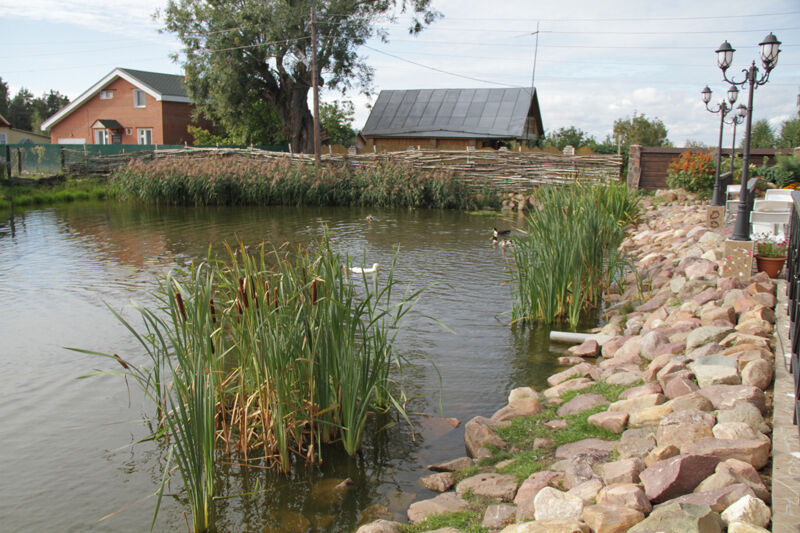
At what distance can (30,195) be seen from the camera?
2142 centimetres

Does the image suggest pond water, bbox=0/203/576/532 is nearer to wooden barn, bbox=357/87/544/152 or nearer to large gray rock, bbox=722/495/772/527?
large gray rock, bbox=722/495/772/527

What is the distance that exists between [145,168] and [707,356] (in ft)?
70.2

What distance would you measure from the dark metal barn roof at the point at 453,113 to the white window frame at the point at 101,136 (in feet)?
49.3

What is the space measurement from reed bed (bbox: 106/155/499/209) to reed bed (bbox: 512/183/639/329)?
41.5ft

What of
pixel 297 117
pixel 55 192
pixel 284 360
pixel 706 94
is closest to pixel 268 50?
pixel 297 117

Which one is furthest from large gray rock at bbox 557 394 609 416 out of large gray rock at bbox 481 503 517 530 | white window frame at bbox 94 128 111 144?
white window frame at bbox 94 128 111 144

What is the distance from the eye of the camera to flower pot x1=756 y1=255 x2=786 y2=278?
586 centimetres

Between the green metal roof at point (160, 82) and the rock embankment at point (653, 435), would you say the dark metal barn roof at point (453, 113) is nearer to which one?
the green metal roof at point (160, 82)

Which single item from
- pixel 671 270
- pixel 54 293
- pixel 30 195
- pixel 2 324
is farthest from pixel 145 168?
pixel 671 270

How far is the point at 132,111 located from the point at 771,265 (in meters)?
34.1

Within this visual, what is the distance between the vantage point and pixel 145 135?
33.7 metres

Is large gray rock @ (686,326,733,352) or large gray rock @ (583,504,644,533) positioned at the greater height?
large gray rock @ (686,326,733,352)

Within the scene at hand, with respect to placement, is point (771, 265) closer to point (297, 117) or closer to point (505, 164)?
point (505, 164)

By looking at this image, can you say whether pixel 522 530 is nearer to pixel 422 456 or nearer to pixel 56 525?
pixel 422 456
